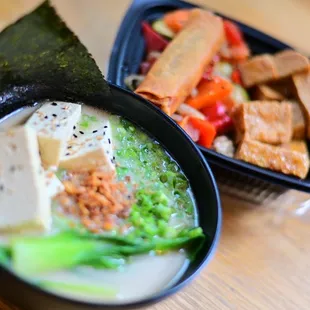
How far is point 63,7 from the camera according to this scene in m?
2.03

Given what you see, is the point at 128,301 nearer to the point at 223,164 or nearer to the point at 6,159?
the point at 6,159

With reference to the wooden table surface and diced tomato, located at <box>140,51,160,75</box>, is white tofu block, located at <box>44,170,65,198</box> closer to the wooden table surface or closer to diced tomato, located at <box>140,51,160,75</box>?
the wooden table surface

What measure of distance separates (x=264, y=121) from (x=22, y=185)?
1.02 m

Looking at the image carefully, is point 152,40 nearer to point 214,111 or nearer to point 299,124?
point 214,111

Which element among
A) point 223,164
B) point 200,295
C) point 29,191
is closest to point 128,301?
point 29,191

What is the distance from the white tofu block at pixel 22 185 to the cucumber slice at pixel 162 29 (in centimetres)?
104

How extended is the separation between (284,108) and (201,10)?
494 millimetres

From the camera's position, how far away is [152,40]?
2045mm

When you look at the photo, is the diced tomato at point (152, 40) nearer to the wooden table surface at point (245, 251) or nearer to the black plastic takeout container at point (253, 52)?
the black plastic takeout container at point (253, 52)

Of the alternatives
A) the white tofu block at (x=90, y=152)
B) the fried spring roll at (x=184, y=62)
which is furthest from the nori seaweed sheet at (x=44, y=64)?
the fried spring roll at (x=184, y=62)

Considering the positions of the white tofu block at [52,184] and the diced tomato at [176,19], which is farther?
the diced tomato at [176,19]

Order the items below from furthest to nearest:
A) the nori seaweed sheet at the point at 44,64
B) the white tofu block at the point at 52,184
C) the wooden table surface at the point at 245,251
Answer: the wooden table surface at the point at 245,251 → the nori seaweed sheet at the point at 44,64 → the white tofu block at the point at 52,184

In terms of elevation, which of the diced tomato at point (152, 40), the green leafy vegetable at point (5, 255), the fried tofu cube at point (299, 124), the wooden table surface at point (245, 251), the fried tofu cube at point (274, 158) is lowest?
the wooden table surface at point (245, 251)

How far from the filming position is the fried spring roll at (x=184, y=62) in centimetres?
174
